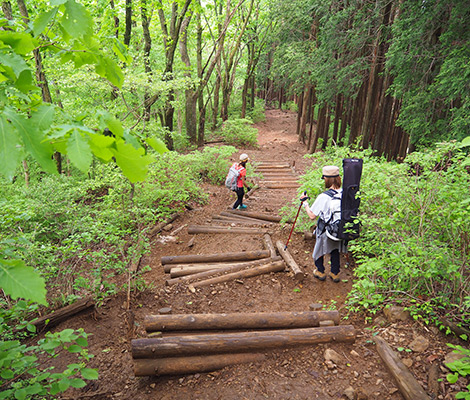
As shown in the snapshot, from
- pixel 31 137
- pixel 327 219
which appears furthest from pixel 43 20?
pixel 327 219

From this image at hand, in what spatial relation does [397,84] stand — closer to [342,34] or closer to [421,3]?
[421,3]

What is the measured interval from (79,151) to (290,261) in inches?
196

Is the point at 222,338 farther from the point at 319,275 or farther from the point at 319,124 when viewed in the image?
the point at 319,124

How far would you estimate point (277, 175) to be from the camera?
1478cm

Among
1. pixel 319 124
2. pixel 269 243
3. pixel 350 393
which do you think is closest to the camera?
pixel 350 393

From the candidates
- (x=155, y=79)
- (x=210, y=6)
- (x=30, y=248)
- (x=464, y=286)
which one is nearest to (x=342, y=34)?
(x=155, y=79)

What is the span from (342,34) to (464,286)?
46.0 ft

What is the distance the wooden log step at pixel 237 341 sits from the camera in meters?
3.26

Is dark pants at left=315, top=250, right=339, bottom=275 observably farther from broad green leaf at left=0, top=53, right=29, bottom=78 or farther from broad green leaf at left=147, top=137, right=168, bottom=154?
broad green leaf at left=0, top=53, right=29, bottom=78

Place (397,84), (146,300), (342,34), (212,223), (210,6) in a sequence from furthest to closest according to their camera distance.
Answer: (210,6), (342,34), (397,84), (212,223), (146,300)

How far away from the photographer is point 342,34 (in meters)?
13.9

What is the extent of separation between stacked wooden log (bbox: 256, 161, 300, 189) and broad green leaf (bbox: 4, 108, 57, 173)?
11.7 meters

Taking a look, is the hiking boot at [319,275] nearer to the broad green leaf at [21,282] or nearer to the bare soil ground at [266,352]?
the bare soil ground at [266,352]

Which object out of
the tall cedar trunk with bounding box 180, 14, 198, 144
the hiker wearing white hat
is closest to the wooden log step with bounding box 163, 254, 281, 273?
the hiker wearing white hat
